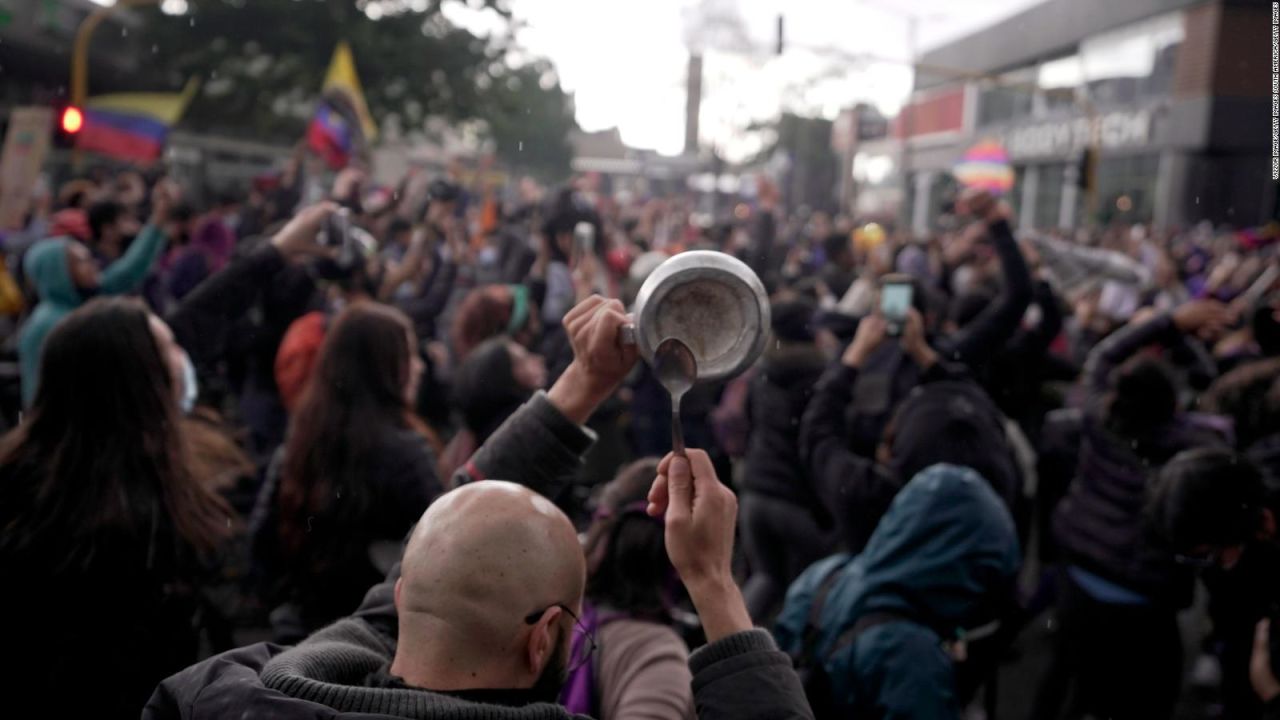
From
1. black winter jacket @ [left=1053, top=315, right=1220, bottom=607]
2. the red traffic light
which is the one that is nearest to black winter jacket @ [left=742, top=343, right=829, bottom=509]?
black winter jacket @ [left=1053, top=315, right=1220, bottom=607]

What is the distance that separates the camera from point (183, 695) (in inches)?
56.0

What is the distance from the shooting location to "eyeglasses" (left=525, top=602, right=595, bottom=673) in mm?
1438

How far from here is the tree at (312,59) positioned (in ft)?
77.5

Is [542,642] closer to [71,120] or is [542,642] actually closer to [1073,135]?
[71,120]

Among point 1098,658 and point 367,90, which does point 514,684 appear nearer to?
point 1098,658

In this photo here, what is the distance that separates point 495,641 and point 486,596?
0.06 m

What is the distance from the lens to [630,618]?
227cm

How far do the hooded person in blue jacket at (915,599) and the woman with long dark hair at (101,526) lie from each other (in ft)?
5.08

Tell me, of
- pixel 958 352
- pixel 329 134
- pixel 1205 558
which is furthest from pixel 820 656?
pixel 329 134

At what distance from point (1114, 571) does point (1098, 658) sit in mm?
344

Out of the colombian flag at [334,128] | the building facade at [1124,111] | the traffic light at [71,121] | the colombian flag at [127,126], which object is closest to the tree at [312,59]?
the building facade at [1124,111]

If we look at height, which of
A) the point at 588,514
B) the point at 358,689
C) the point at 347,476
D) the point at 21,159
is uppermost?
the point at 21,159

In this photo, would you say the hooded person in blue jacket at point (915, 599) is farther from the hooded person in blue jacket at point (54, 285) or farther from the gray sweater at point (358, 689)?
the hooded person in blue jacket at point (54, 285)

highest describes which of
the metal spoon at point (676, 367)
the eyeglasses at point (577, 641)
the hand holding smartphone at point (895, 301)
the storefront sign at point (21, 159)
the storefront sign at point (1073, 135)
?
the storefront sign at point (1073, 135)
